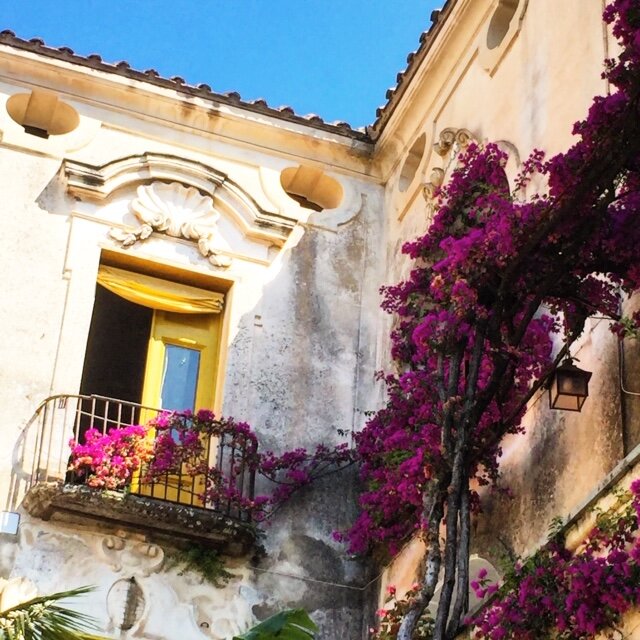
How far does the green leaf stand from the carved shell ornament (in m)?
5.11

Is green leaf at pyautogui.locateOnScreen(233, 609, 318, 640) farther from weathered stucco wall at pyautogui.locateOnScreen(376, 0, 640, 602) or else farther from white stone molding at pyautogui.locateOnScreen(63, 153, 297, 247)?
white stone molding at pyautogui.locateOnScreen(63, 153, 297, 247)

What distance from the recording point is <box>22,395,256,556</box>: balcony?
12.3m

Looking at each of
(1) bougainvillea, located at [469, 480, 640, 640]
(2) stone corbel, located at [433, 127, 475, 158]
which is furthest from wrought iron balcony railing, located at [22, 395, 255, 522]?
(1) bougainvillea, located at [469, 480, 640, 640]

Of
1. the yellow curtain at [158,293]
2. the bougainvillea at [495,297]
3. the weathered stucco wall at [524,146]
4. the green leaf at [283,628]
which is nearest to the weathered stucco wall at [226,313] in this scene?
the yellow curtain at [158,293]

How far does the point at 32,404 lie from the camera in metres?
13.0

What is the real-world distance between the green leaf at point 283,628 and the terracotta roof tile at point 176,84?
6.58m

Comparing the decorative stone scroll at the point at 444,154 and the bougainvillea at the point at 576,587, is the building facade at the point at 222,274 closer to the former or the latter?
the decorative stone scroll at the point at 444,154

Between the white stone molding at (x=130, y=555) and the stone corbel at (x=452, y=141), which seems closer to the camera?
the white stone molding at (x=130, y=555)

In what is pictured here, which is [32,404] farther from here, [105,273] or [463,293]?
[463,293]

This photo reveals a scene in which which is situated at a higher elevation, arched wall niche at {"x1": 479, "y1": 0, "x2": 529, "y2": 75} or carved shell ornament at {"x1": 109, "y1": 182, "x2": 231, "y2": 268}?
arched wall niche at {"x1": 479, "y1": 0, "x2": 529, "y2": 75}

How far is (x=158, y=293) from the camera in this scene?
563 inches

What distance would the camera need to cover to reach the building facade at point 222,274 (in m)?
12.3

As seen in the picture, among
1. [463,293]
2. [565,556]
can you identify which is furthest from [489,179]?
[565,556]

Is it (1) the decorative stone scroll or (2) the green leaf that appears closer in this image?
(2) the green leaf
